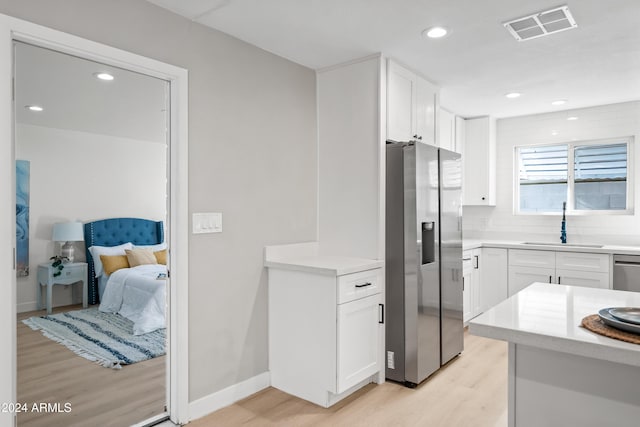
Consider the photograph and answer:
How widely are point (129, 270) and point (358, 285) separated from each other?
344cm

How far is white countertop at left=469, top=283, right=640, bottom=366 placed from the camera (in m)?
1.16

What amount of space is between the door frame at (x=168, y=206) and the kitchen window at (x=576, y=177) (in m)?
4.18

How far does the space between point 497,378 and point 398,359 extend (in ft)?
2.58

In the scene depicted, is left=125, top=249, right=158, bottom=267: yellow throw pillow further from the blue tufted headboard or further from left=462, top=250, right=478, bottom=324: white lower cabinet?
left=462, top=250, right=478, bottom=324: white lower cabinet

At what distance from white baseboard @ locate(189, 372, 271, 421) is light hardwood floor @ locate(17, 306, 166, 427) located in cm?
29

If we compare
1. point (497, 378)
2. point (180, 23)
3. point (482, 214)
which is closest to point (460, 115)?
point (482, 214)

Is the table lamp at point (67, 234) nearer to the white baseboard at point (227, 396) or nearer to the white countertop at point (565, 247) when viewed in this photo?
the white baseboard at point (227, 396)

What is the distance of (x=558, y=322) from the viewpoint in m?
1.40

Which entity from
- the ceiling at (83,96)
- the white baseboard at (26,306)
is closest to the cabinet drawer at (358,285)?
the ceiling at (83,96)

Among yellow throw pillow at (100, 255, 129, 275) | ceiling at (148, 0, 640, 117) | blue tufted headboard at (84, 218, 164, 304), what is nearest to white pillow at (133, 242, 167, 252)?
blue tufted headboard at (84, 218, 164, 304)

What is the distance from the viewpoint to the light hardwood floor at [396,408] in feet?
7.92

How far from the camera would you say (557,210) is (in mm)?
4703

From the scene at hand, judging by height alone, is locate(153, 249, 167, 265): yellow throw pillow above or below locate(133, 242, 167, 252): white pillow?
below

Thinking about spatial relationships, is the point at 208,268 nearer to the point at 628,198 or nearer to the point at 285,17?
the point at 285,17
